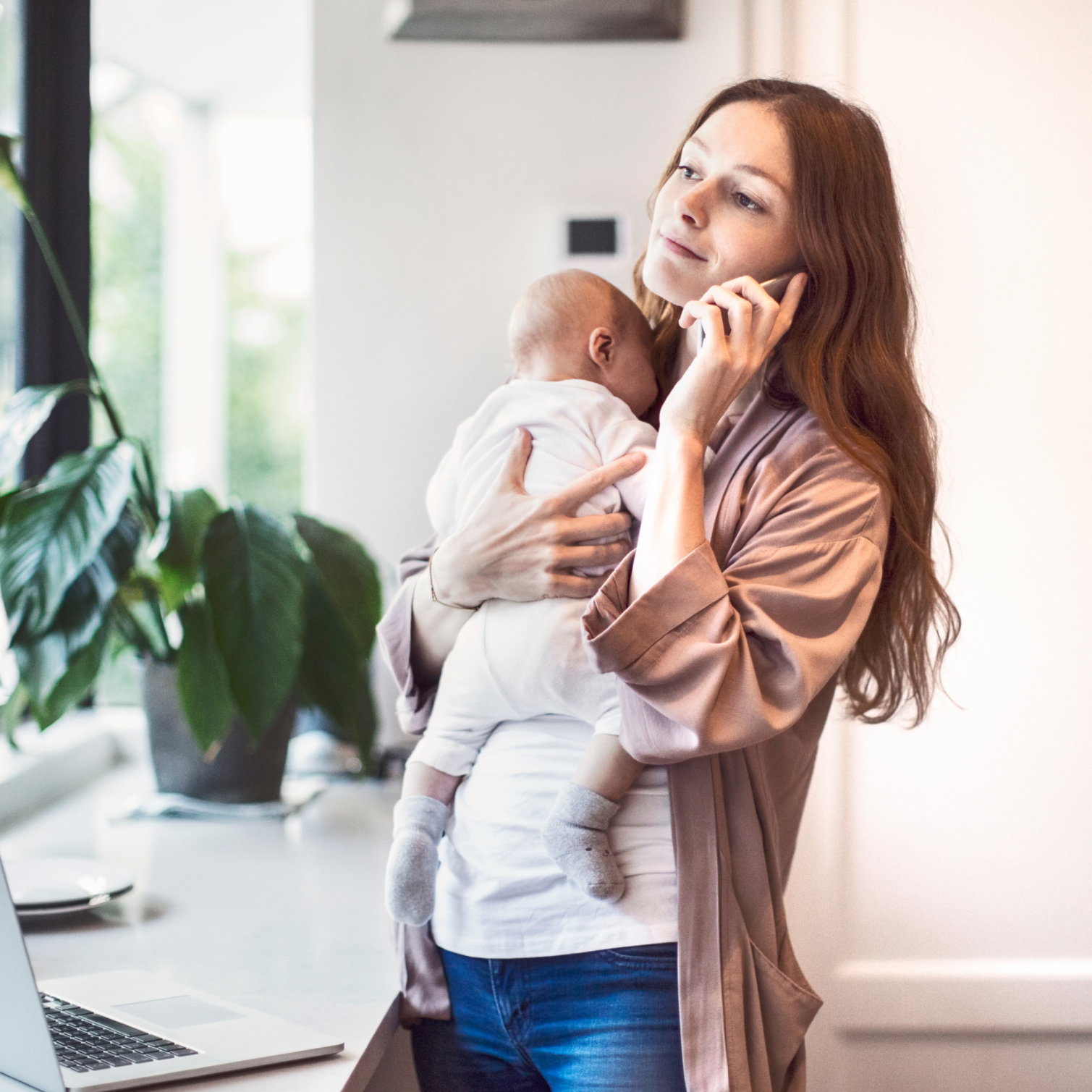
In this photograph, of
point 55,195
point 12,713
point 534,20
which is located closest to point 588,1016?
point 12,713

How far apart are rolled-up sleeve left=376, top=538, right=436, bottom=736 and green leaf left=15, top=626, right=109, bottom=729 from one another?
2.13 feet

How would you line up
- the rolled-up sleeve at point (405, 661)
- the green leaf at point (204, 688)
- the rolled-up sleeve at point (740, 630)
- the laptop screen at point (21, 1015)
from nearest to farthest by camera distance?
the laptop screen at point (21, 1015)
the rolled-up sleeve at point (740, 630)
the rolled-up sleeve at point (405, 661)
the green leaf at point (204, 688)

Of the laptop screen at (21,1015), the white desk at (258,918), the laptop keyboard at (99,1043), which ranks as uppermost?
the laptop screen at (21,1015)

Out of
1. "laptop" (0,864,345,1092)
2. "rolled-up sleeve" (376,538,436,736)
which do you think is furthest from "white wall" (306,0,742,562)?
"laptop" (0,864,345,1092)

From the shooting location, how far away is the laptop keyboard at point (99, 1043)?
99 centimetres

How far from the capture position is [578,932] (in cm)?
108

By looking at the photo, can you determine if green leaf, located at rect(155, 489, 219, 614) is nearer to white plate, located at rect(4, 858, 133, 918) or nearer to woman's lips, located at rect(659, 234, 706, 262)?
white plate, located at rect(4, 858, 133, 918)

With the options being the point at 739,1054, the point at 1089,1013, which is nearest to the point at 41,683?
the point at 739,1054

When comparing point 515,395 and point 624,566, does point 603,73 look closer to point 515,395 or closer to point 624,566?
point 515,395

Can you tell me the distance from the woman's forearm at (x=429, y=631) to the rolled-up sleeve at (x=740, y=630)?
0.96 ft

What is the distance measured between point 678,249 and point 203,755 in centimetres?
121

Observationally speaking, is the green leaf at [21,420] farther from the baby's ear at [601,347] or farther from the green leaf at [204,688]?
the baby's ear at [601,347]

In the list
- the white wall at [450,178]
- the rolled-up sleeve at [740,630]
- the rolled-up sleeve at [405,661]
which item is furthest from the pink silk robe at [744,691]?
the white wall at [450,178]

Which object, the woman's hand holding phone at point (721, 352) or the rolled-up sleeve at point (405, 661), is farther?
the rolled-up sleeve at point (405, 661)
